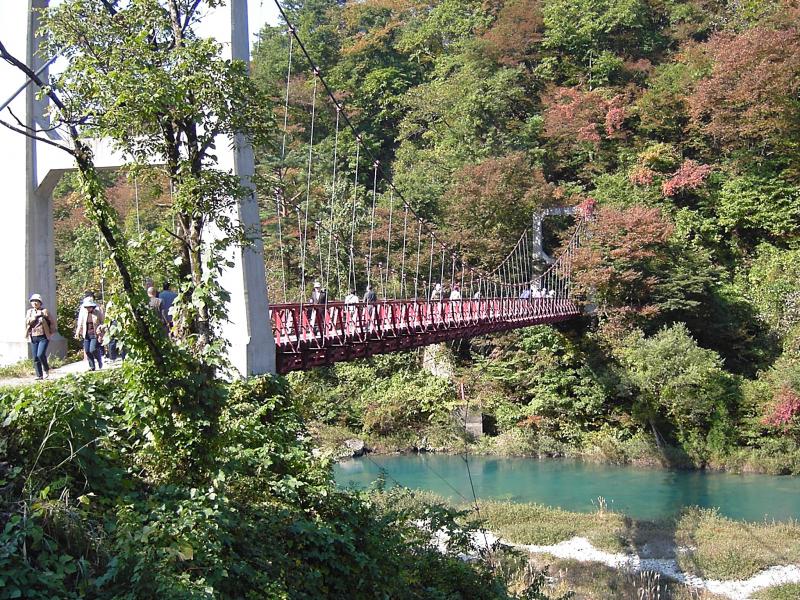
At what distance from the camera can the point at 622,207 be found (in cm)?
1608

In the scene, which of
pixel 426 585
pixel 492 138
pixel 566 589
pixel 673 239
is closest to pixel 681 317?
pixel 673 239

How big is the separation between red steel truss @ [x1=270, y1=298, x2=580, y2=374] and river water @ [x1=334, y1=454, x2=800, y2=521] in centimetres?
214

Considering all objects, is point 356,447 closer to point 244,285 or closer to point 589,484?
point 589,484

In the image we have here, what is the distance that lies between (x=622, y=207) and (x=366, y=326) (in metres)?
9.86

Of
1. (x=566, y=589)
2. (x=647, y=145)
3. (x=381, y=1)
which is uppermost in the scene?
(x=381, y=1)

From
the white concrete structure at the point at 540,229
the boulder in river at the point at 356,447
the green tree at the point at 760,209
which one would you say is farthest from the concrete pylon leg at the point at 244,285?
the green tree at the point at 760,209

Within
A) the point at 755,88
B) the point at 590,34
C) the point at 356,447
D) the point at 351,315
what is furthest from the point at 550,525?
the point at 590,34

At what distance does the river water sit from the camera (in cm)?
1030

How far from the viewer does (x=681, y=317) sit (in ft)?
49.2

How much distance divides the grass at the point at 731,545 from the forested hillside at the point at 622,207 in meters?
3.44

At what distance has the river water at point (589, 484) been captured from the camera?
33.8 ft

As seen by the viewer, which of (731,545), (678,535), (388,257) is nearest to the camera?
(731,545)

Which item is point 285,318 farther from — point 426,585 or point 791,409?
point 791,409

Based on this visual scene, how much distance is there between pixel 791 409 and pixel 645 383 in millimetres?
2230
